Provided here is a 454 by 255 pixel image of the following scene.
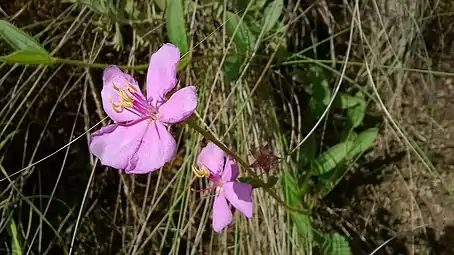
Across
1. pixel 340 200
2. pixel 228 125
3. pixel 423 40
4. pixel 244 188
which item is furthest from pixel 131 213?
pixel 423 40

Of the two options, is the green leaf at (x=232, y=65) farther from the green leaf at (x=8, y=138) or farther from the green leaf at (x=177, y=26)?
the green leaf at (x=8, y=138)

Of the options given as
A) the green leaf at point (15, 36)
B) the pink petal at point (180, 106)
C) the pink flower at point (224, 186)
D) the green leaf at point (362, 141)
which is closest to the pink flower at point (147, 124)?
the pink petal at point (180, 106)

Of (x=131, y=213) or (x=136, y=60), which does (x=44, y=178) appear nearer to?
(x=131, y=213)

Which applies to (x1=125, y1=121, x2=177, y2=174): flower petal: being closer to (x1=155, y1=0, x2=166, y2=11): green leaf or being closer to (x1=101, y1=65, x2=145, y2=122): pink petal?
(x1=101, y1=65, x2=145, y2=122): pink petal

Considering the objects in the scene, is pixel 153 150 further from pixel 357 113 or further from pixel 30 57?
pixel 357 113

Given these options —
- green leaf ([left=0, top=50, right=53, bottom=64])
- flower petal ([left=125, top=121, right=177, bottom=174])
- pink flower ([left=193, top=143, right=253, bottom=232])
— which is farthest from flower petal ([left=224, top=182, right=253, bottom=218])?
green leaf ([left=0, top=50, right=53, bottom=64])
